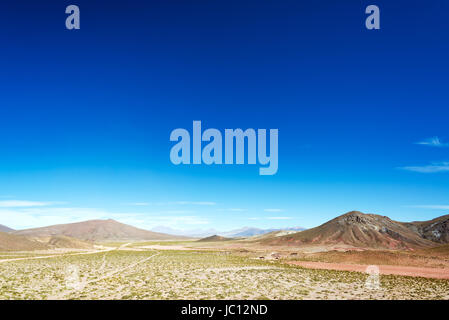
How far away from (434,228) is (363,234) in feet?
103

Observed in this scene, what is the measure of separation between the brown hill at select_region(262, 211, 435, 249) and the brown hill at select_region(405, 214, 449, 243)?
2999mm

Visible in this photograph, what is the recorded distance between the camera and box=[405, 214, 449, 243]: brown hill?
108394mm

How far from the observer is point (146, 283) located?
25578 millimetres

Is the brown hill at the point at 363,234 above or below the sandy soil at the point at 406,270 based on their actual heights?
below

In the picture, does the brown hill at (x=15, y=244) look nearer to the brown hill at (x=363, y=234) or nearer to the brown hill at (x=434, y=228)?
the brown hill at (x=363, y=234)

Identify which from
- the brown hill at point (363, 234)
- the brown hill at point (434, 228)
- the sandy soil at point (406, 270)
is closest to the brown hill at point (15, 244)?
the sandy soil at point (406, 270)

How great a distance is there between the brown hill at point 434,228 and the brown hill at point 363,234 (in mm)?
2999

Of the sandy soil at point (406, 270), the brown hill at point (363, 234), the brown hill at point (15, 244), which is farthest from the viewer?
the brown hill at point (363, 234)

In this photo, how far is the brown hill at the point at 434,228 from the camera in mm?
108394

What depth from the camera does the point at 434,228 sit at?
4476 inches

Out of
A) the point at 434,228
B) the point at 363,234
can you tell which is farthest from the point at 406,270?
the point at 434,228
